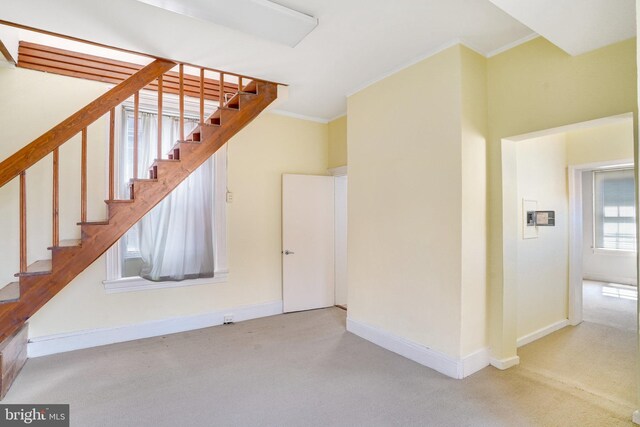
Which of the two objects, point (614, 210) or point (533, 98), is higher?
point (533, 98)

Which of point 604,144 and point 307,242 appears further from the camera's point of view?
point 307,242

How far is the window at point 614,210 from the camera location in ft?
20.0

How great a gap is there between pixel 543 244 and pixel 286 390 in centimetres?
316

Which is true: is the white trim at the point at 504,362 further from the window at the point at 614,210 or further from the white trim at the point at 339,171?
the window at the point at 614,210

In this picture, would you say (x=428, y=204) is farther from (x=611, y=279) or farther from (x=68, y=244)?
(x=611, y=279)

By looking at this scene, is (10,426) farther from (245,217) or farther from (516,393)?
(516,393)

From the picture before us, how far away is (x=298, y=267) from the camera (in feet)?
14.5

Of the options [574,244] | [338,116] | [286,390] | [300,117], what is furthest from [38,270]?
[574,244]

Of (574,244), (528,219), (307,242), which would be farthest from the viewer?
(307,242)

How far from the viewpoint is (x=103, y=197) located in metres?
3.24

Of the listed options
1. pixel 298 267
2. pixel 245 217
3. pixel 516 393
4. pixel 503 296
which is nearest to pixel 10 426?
pixel 245 217

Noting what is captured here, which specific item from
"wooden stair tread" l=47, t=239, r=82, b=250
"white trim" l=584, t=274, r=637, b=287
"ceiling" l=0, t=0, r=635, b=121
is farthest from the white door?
"white trim" l=584, t=274, r=637, b=287

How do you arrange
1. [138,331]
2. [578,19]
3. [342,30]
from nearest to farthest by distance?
[578,19]
[342,30]
[138,331]

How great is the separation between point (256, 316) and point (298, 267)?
88 cm
